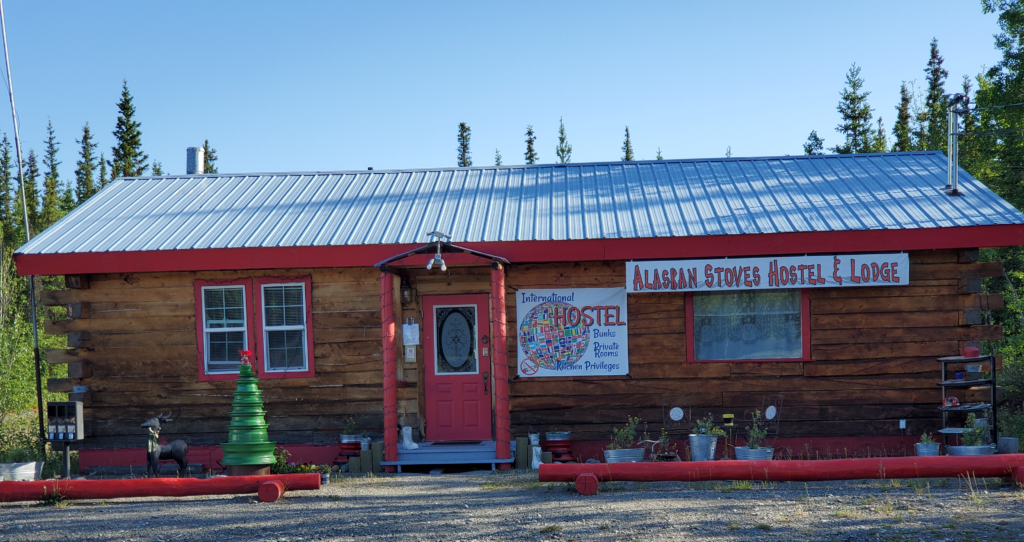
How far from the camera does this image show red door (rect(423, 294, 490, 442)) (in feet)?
40.4

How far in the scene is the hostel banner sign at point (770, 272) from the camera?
1105cm

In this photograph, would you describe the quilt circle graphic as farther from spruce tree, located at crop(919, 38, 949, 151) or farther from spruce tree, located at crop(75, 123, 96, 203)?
spruce tree, located at crop(75, 123, 96, 203)

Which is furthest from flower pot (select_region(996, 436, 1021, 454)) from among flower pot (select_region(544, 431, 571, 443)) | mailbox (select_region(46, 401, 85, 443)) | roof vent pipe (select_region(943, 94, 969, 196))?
mailbox (select_region(46, 401, 85, 443))

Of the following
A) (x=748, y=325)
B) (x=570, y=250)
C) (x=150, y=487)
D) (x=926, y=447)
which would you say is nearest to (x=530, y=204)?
(x=570, y=250)

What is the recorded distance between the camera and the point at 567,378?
11.5 meters

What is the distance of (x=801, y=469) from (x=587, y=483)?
2110 mm

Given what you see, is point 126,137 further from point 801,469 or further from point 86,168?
point 801,469

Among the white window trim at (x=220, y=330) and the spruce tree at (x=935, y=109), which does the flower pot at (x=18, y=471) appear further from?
the spruce tree at (x=935, y=109)

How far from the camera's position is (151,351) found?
38.8 feet

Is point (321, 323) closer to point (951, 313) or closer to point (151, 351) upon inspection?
point (151, 351)

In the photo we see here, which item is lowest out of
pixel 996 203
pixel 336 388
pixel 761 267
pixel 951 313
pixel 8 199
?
pixel 336 388

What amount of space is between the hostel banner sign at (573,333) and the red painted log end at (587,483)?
10.3ft

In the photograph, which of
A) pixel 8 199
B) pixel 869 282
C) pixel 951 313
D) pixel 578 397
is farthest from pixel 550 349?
pixel 8 199

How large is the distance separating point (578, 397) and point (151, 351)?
19.7 feet
